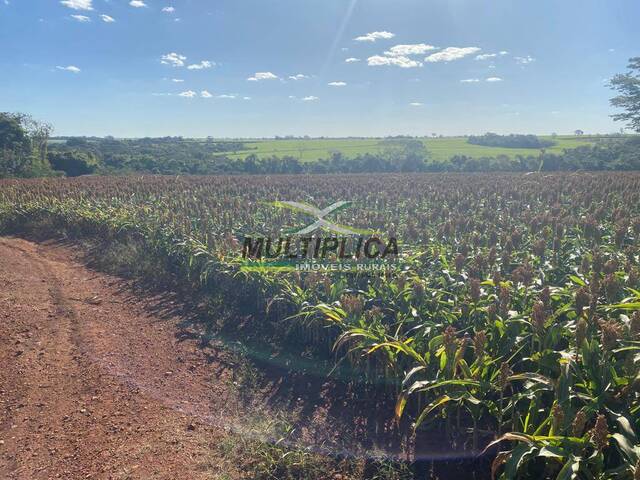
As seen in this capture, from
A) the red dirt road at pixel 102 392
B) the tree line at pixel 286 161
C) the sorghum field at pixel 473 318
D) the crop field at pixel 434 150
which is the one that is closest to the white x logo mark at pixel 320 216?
the sorghum field at pixel 473 318

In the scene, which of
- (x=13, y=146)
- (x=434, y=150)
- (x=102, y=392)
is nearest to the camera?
(x=102, y=392)

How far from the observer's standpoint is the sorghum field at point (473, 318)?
2766mm

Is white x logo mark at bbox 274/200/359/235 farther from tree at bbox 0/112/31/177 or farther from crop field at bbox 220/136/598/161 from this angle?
crop field at bbox 220/136/598/161

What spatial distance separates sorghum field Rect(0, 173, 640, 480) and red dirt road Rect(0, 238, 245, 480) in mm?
1099

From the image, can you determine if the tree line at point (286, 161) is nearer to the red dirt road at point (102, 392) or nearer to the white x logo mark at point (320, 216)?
the white x logo mark at point (320, 216)

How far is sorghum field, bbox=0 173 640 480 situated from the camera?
2766 mm

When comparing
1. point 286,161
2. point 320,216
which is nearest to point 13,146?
point 286,161

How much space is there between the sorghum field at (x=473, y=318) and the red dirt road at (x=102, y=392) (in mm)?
1099

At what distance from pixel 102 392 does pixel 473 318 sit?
3.88 meters

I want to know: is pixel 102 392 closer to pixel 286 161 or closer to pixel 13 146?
pixel 286 161

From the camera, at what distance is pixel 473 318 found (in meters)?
4.30

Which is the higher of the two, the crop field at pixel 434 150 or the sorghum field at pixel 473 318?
the crop field at pixel 434 150

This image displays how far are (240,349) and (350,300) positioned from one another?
70.7 inches

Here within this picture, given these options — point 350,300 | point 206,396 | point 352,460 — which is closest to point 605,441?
point 352,460
